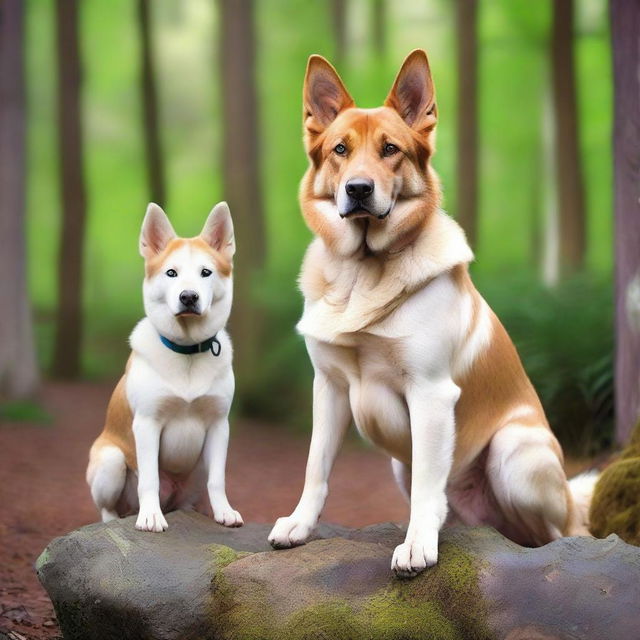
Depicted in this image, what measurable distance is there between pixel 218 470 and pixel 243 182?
5.29m

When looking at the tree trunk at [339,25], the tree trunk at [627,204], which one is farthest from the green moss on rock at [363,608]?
the tree trunk at [339,25]

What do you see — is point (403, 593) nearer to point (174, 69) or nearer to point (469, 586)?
point (469, 586)

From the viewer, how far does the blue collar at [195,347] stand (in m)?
3.33

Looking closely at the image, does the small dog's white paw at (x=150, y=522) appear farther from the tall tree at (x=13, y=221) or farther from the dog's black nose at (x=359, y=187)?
the tall tree at (x=13, y=221)

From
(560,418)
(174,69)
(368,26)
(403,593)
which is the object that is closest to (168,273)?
(403,593)

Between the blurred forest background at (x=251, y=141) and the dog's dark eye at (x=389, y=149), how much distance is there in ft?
14.9

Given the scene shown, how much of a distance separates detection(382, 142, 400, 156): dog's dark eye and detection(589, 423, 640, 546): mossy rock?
179 centimetres

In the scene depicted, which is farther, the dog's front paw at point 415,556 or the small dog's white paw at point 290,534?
the small dog's white paw at point 290,534

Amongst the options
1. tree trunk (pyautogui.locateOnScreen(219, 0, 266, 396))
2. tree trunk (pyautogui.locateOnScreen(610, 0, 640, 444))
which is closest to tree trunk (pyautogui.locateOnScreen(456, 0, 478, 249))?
tree trunk (pyautogui.locateOnScreen(219, 0, 266, 396))

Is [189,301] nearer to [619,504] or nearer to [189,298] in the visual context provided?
[189,298]

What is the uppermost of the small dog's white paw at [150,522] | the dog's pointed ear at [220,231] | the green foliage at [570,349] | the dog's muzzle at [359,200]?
the dog's muzzle at [359,200]

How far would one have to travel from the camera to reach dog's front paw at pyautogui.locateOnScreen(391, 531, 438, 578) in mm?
2818

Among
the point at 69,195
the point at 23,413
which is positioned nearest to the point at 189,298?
the point at 23,413

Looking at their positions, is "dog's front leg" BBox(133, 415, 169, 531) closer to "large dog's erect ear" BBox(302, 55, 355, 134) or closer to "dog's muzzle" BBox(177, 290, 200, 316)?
"dog's muzzle" BBox(177, 290, 200, 316)
